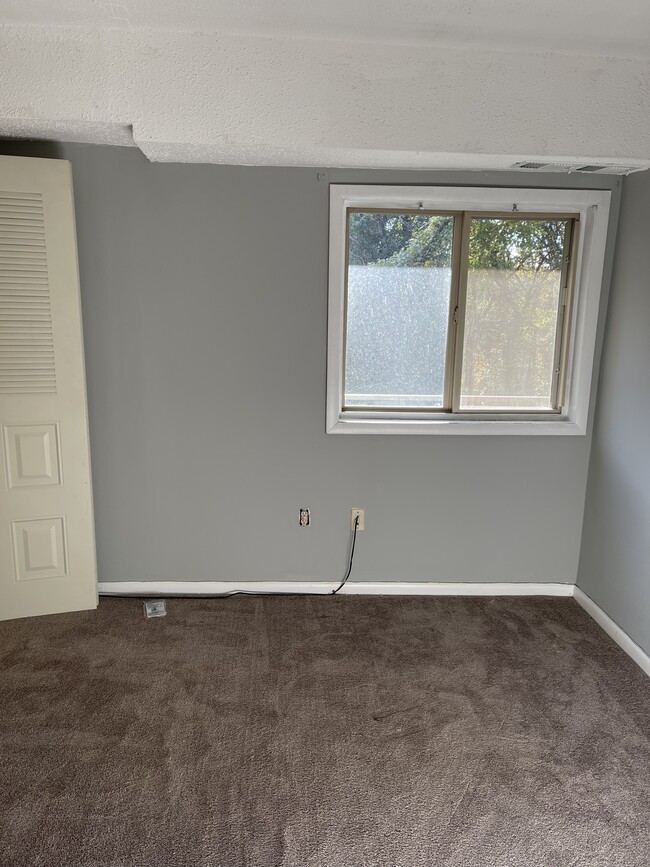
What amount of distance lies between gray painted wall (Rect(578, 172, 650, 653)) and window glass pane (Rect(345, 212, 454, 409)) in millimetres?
792

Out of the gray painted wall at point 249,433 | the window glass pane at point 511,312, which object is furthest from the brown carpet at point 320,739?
the window glass pane at point 511,312

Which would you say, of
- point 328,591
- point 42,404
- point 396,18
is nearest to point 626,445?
point 328,591

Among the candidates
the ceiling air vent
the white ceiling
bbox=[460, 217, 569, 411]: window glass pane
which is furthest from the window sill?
the white ceiling

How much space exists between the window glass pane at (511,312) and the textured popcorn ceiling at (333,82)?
0.58 metres

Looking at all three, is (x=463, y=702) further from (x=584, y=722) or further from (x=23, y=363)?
(x=23, y=363)

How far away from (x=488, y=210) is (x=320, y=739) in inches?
94.8

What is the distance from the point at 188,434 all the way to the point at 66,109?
4.73ft

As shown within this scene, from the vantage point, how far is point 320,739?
1991 millimetres

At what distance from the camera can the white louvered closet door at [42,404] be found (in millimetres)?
2490

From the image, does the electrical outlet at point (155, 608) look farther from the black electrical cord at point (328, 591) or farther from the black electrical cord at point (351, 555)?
the black electrical cord at point (351, 555)

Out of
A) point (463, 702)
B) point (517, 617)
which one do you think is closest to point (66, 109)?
point (463, 702)

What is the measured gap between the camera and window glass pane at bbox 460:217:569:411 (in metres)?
2.83

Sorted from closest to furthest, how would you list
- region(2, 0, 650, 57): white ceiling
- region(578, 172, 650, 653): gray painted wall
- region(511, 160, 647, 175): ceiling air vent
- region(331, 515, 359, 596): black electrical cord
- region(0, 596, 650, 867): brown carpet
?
region(0, 596, 650, 867): brown carpet < region(2, 0, 650, 57): white ceiling < region(511, 160, 647, 175): ceiling air vent < region(578, 172, 650, 653): gray painted wall < region(331, 515, 359, 596): black electrical cord

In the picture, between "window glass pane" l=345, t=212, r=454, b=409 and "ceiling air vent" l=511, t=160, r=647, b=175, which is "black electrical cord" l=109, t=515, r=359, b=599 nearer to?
"window glass pane" l=345, t=212, r=454, b=409
